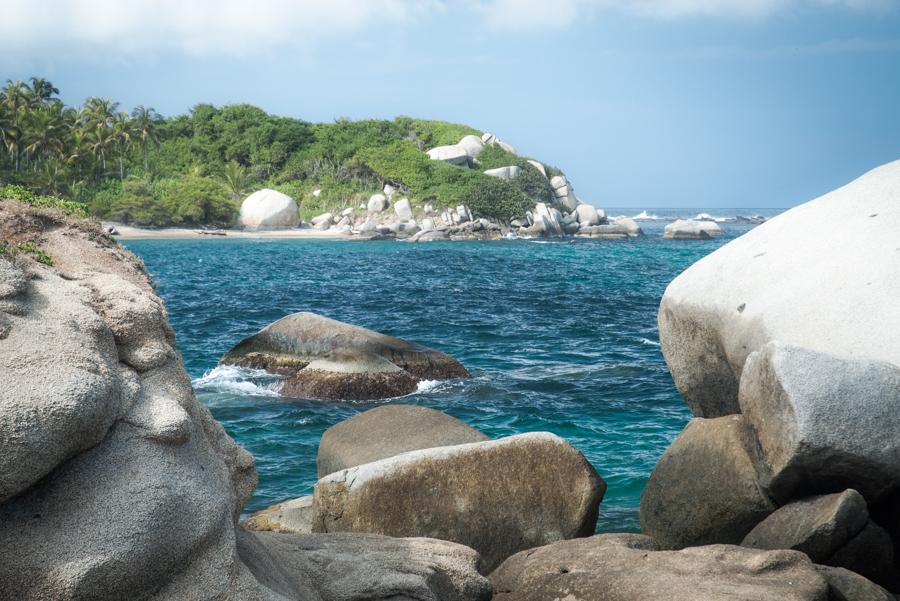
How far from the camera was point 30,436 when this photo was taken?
3943mm

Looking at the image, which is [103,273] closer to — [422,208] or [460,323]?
[460,323]

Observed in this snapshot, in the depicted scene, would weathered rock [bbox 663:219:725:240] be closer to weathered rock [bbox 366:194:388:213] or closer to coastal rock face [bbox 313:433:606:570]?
weathered rock [bbox 366:194:388:213]

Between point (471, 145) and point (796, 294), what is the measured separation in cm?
9563

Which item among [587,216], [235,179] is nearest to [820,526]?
[235,179]

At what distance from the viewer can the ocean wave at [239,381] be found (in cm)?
1645

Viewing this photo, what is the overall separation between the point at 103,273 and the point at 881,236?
23.7ft

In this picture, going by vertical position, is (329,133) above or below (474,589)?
above

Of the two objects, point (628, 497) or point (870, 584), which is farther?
A: point (628, 497)

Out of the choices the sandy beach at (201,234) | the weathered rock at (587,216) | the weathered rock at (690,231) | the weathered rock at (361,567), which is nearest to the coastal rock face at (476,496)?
the weathered rock at (361,567)

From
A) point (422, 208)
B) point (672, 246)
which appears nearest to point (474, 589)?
point (672, 246)

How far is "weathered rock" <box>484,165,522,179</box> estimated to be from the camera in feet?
304

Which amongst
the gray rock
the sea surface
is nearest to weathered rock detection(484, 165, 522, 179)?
the sea surface

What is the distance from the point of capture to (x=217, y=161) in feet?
309

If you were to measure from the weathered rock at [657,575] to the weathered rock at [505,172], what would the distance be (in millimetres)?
86845
